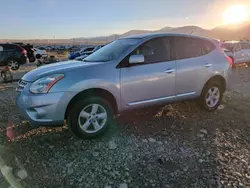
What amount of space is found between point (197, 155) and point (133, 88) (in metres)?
1.47

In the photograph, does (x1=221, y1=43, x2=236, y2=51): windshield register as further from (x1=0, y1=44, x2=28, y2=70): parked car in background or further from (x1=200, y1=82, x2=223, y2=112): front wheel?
(x1=0, y1=44, x2=28, y2=70): parked car in background

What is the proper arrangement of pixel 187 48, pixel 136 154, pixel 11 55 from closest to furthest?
pixel 136 154
pixel 187 48
pixel 11 55

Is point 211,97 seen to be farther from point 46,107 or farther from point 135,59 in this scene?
point 46,107

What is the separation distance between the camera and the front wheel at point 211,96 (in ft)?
18.1

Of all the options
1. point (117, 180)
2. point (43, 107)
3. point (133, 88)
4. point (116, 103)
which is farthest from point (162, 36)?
point (117, 180)

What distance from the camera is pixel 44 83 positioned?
3861 mm

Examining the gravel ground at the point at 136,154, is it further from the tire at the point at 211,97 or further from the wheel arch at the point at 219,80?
the wheel arch at the point at 219,80

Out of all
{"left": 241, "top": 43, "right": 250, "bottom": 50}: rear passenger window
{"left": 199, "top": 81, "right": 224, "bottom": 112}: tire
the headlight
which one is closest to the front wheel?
{"left": 199, "top": 81, "right": 224, "bottom": 112}: tire

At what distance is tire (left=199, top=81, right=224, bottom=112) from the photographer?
18.1 ft

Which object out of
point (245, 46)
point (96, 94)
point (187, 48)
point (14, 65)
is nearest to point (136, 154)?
point (96, 94)

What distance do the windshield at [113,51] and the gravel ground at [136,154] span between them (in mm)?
1257

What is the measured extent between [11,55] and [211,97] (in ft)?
42.7

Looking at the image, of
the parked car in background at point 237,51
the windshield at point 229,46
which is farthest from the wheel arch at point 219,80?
the windshield at point 229,46

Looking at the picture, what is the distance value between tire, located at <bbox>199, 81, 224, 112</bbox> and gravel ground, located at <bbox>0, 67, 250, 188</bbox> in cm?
30
